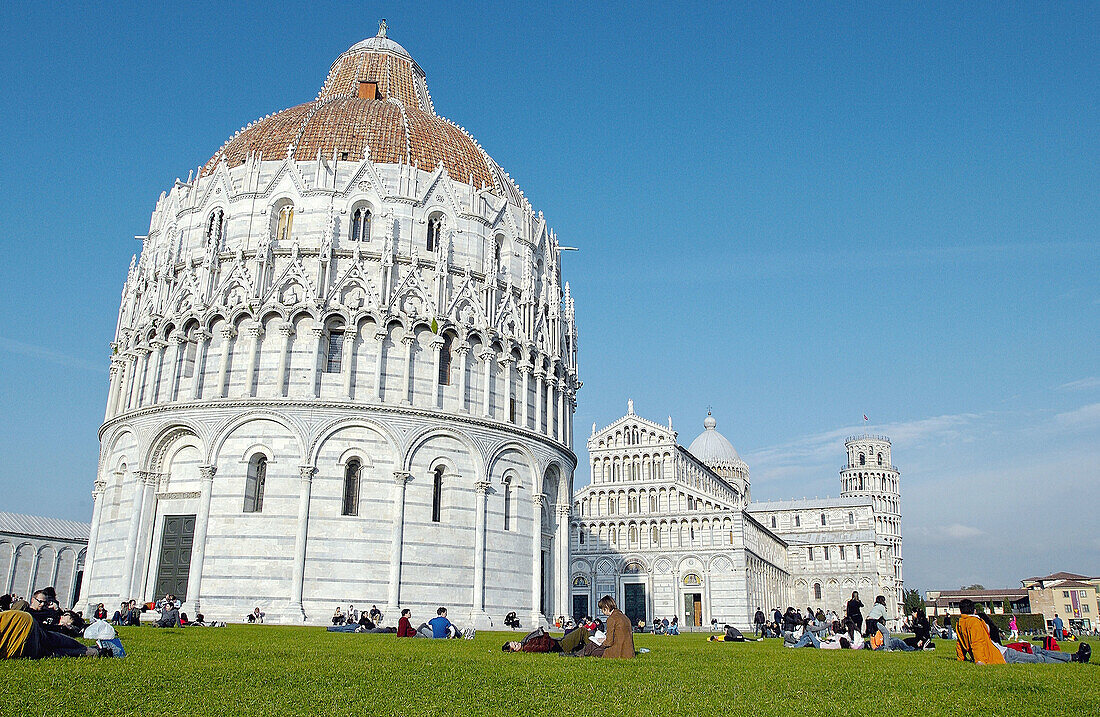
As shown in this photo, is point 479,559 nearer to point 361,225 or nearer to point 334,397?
point 334,397

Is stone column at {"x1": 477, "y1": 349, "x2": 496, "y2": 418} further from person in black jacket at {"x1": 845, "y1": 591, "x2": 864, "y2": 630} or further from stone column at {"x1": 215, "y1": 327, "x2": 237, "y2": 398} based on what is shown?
person in black jacket at {"x1": 845, "y1": 591, "x2": 864, "y2": 630}

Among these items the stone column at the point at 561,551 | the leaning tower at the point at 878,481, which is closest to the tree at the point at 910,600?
the leaning tower at the point at 878,481

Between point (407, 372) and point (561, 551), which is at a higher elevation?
point (407, 372)

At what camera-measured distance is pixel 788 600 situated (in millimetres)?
104000

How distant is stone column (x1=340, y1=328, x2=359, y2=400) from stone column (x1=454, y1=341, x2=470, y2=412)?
398 cm

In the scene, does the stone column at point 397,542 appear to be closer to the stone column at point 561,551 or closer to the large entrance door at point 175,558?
the large entrance door at point 175,558

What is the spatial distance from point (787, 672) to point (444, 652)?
5.76 meters

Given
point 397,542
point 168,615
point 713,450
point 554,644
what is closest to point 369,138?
point 397,542

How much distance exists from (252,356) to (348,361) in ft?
11.3

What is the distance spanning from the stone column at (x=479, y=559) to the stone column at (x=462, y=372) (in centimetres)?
308

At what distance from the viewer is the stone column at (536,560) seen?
112 feet

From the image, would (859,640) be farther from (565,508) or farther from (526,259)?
(526,259)

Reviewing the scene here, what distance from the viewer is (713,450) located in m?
116

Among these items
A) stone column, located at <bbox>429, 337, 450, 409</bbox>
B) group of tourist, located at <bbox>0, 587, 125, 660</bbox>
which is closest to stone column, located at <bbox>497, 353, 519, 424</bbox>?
stone column, located at <bbox>429, 337, 450, 409</bbox>
